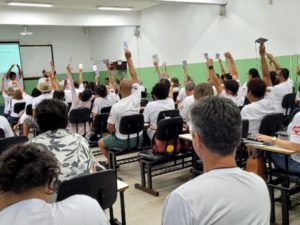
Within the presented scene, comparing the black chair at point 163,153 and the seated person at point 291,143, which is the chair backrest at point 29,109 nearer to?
the black chair at point 163,153

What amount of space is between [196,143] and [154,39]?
10794 mm

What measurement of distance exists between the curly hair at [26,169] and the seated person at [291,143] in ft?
6.43

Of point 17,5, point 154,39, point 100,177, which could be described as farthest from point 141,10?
point 100,177

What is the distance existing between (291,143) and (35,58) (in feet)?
38.9

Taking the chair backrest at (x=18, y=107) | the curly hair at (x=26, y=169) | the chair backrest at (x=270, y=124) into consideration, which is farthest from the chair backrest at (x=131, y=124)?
the chair backrest at (x=18, y=107)

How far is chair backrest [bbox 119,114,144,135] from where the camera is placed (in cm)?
438

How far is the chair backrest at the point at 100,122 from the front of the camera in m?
5.34

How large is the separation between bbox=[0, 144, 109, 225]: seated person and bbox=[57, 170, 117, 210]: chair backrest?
0.62 m

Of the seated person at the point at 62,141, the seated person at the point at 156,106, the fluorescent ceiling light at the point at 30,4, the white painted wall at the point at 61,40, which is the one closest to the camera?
the seated person at the point at 62,141

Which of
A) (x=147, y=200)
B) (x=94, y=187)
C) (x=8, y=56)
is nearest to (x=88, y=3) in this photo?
(x=8, y=56)

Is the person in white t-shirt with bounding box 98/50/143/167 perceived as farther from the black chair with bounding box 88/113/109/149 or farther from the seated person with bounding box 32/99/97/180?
the seated person with bounding box 32/99/97/180

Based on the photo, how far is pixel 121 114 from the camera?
464 centimetres

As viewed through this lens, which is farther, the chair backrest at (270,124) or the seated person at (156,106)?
the seated person at (156,106)

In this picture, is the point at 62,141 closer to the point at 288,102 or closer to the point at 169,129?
the point at 169,129
